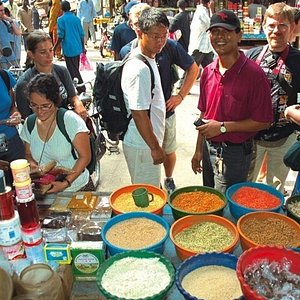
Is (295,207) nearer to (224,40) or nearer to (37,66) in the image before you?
(224,40)

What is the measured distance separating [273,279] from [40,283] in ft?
2.76

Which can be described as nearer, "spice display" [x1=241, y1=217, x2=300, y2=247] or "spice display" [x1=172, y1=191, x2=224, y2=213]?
"spice display" [x1=241, y1=217, x2=300, y2=247]

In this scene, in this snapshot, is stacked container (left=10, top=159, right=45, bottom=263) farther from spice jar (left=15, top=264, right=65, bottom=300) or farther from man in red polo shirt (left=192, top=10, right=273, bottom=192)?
man in red polo shirt (left=192, top=10, right=273, bottom=192)

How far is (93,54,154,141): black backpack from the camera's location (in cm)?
282

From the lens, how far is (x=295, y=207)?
1987mm

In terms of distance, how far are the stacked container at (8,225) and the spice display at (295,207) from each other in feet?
4.26

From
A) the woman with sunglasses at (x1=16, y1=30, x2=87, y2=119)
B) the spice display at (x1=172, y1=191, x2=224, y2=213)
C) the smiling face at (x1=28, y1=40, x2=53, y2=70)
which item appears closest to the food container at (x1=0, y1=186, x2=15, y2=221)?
the spice display at (x1=172, y1=191, x2=224, y2=213)

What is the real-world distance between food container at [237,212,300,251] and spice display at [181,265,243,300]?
0.21 meters

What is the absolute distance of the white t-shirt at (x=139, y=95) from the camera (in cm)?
252

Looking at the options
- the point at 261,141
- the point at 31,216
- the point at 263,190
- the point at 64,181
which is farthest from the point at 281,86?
the point at 31,216

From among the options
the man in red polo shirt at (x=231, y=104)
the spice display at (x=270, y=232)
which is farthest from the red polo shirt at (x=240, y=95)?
the spice display at (x=270, y=232)

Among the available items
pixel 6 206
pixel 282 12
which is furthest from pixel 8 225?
pixel 282 12

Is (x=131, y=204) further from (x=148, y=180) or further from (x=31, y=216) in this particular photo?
(x=148, y=180)

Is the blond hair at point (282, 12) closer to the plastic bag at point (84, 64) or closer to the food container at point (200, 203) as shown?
the food container at point (200, 203)
